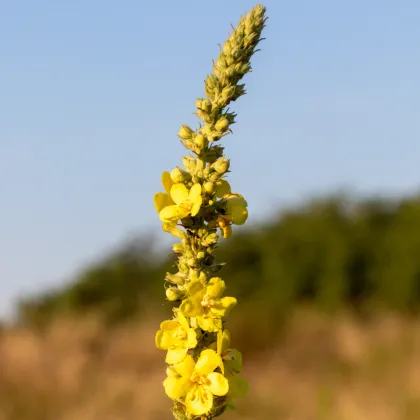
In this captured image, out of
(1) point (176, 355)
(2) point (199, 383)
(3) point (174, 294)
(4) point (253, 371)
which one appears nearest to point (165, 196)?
(3) point (174, 294)

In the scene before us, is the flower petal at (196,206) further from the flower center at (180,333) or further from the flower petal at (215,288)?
the flower center at (180,333)

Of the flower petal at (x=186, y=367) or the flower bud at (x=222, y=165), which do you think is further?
the flower bud at (x=222, y=165)

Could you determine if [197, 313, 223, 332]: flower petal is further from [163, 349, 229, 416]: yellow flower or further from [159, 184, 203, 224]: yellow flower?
[159, 184, 203, 224]: yellow flower

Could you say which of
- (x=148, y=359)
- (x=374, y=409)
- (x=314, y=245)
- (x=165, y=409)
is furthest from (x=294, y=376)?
(x=314, y=245)

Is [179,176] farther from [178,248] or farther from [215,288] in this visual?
[215,288]

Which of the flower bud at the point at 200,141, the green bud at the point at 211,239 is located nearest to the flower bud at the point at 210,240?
the green bud at the point at 211,239

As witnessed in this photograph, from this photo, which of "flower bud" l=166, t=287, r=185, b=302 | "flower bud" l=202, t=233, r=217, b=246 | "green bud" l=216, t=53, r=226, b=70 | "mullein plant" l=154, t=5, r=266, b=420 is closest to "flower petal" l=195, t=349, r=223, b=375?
"mullein plant" l=154, t=5, r=266, b=420
